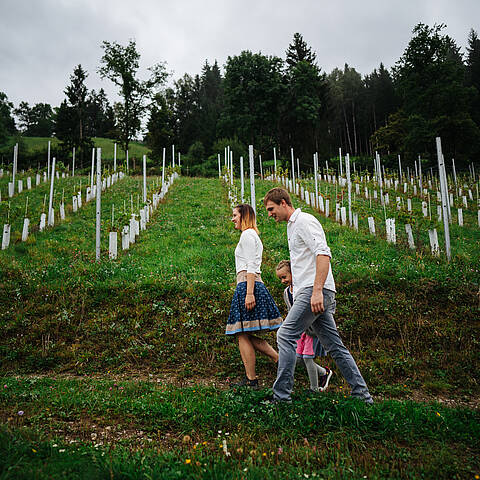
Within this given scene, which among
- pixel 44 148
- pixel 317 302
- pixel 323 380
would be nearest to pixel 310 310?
pixel 317 302

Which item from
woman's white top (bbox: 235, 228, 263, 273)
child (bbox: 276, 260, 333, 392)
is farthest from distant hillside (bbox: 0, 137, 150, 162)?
child (bbox: 276, 260, 333, 392)

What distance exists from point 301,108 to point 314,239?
4166 centimetres

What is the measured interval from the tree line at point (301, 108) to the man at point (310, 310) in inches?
1253

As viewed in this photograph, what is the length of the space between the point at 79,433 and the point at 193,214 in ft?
37.6

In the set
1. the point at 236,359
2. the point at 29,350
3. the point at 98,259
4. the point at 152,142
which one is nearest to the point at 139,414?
the point at 236,359

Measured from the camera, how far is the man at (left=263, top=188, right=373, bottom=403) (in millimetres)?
3295

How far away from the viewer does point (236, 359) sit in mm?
5141

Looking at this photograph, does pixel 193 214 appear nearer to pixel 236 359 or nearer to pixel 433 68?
pixel 236 359

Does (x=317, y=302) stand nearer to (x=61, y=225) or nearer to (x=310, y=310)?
(x=310, y=310)

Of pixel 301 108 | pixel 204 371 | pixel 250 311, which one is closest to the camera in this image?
pixel 250 311

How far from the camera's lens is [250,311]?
13.2 ft

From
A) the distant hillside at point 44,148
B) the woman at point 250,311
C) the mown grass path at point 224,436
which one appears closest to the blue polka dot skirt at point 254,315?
the woman at point 250,311

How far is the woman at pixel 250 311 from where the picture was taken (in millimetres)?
3967

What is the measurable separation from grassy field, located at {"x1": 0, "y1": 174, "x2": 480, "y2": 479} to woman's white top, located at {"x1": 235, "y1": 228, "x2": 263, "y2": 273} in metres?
1.40
